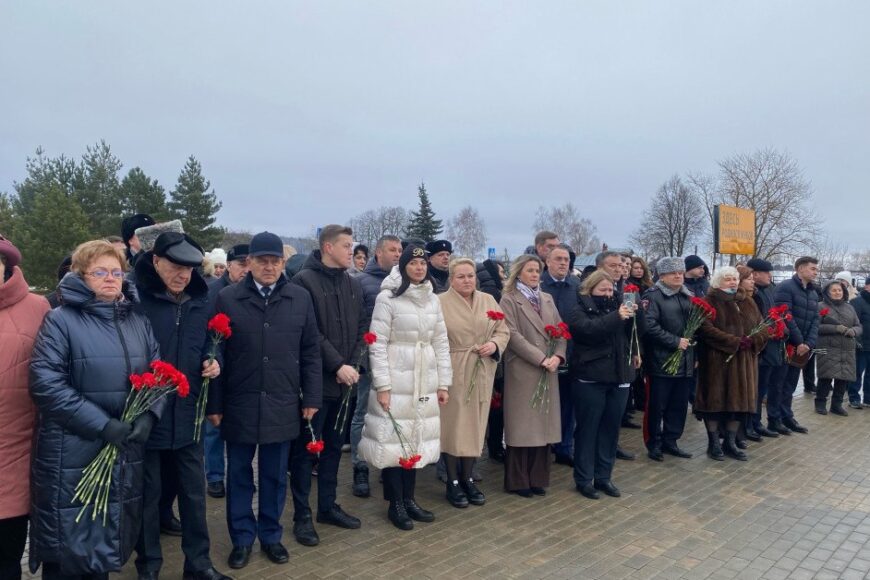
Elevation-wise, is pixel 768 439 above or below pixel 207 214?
below

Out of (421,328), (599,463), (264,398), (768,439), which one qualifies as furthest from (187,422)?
(768,439)

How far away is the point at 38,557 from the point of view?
9.95ft

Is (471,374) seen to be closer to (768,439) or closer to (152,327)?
(152,327)

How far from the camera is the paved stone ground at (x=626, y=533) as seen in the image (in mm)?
4148

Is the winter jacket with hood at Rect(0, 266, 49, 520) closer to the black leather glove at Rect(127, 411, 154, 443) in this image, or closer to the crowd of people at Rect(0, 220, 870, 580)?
the crowd of people at Rect(0, 220, 870, 580)

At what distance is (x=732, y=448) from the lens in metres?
6.95

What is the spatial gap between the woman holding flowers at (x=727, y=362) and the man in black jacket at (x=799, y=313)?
1.74 m

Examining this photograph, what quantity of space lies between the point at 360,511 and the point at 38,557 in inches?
102

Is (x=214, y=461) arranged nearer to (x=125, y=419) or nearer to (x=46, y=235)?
(x=125, y=419)

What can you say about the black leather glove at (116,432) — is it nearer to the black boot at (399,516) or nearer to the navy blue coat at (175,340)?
the navy blue coat at (175,340)

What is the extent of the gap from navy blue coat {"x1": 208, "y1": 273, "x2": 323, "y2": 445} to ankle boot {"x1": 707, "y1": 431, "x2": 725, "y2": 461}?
199 inches

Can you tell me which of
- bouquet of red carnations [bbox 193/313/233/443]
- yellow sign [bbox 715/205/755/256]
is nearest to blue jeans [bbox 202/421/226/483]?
bouquet of red carnations [bbox 193/313/233/443]

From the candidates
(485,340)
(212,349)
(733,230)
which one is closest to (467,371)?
(485,340)

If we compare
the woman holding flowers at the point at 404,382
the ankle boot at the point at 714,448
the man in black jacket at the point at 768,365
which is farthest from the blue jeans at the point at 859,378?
the woman holding flowers at the point at 404,382
